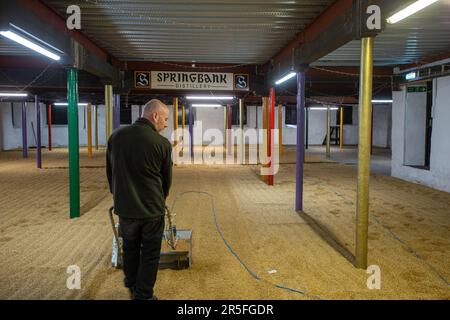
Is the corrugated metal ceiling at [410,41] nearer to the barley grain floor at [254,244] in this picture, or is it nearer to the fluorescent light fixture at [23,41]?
the barley grain floor at [254,244]

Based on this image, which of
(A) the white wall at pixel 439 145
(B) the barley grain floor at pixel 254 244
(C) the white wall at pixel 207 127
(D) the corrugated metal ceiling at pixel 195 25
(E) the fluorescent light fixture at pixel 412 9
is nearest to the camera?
(E) the fluorescent light fixture at pixel 412 9

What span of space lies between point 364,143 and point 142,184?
96.8 inches

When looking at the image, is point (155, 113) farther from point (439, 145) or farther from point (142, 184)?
point (439, 145)

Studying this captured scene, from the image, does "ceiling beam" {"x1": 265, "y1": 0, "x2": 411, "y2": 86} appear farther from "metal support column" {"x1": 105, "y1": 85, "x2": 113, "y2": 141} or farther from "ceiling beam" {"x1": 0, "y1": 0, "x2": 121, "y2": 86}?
"metal support column" {"x1": 105, "y1": 85, "x2": 113, "y2": 141}

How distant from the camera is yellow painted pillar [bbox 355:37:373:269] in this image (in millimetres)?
4191

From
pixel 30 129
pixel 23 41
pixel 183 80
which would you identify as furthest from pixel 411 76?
pixel 30 129

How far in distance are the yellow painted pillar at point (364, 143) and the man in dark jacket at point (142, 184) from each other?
2.18m

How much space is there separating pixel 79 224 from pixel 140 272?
3.52 m

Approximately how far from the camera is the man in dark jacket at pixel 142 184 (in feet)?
10.4

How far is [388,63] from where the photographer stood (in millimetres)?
10961

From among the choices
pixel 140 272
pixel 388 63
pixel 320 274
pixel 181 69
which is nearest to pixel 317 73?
pixel 388 63

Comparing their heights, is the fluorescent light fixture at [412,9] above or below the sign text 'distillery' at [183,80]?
below

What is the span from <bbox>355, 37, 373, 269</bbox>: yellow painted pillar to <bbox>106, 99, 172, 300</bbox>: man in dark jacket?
218 centimetres

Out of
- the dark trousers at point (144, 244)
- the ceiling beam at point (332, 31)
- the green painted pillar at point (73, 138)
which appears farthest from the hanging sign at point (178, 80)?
the dark trousers at point (144, 244)
